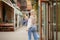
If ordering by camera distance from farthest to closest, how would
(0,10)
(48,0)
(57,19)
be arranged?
(0,10), (48,0), (57,19)

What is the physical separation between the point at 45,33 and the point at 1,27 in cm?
1471

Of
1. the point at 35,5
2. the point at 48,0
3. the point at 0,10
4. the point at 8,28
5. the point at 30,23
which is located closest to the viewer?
the point at 48,0

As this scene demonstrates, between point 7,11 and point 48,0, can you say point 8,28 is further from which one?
point 48,0

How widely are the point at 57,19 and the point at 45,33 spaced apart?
3.16 meters

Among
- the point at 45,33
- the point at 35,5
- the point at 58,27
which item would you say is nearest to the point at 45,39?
the point at 45,33

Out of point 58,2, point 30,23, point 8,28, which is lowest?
point 8,28

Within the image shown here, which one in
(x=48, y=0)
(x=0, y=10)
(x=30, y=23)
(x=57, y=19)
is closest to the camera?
(x=57, y=19)

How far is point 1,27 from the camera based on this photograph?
23500 millimetres

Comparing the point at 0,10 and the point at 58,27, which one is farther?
the point at 0,10

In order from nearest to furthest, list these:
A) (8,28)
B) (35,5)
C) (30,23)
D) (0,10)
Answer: (30,23) < (35,5) < (8,28) < (0,10)

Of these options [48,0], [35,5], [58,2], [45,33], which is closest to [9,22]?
[35,5]

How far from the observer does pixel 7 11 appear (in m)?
25.7

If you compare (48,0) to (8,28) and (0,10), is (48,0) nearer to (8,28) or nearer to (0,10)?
(8,28)

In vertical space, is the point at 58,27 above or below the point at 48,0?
below
